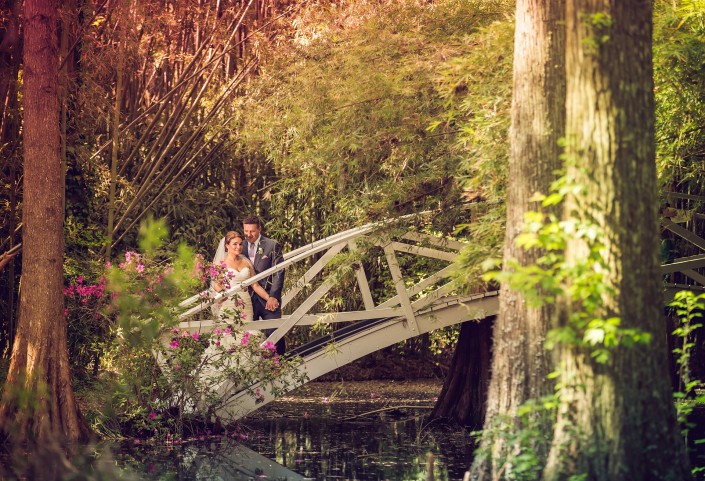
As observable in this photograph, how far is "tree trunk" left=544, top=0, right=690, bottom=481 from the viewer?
515 centimetres

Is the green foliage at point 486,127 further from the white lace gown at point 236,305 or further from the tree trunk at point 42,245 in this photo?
the tree trunk at point 42,245

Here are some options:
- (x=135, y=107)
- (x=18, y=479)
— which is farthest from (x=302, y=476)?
(x=135, y=107)

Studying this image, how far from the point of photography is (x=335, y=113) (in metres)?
10.5

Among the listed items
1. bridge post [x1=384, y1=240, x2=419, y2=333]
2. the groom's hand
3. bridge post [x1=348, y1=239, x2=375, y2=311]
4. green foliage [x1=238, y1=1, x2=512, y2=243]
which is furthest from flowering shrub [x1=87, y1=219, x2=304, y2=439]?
green foliage [x1=238, y1=1, x2=512, y2=243]

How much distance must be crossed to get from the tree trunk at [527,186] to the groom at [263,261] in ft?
17.2

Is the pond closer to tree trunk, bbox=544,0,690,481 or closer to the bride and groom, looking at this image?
the bride and groom

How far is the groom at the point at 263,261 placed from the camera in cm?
1097

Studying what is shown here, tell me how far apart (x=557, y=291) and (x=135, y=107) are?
10.6 metres

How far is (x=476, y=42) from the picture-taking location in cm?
970

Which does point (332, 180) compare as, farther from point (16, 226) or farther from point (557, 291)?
point (557, 291)

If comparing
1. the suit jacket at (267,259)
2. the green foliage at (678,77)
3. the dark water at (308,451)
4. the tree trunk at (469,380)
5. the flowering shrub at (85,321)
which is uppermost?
the green foliage at (678,77)

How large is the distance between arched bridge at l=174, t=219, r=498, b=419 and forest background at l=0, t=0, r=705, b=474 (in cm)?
27

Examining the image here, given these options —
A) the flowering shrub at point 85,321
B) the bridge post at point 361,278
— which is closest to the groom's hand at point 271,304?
the bridge post at point 361,278

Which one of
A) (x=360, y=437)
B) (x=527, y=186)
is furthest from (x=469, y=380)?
(x=527, y=186)
